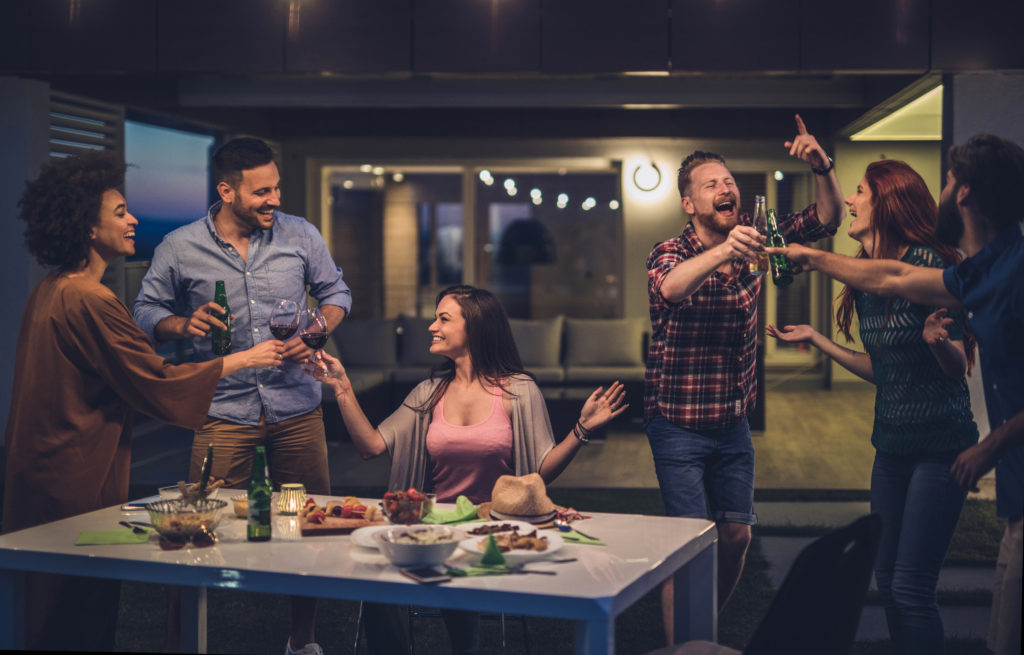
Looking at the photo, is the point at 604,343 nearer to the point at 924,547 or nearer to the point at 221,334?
the point at 221,334

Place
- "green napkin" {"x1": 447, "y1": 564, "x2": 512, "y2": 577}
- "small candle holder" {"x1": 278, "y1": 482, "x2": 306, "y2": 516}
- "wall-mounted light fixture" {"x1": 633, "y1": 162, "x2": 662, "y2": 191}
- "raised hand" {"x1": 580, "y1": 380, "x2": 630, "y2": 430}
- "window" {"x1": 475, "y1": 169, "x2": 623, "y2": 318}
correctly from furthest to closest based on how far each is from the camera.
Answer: "window" {"x1": 475, "y1": 169, "x2": 623, "y2": 318} → "wall-mounted light fixture" {"x1": 633, "y1": 162, "x2": 662, "y2": 191} → "raised hand" {"x1": 580, "y1": 380, "x2": 630, "y2": 430} → "small candle holder" {"x1": 278, "y1": 482, "x2": 306, "y2": 516} → "green napkin" {"x1": 447, "y1": 564, "x2": 512, "y2": 577}

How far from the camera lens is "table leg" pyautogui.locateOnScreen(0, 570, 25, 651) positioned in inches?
88.3

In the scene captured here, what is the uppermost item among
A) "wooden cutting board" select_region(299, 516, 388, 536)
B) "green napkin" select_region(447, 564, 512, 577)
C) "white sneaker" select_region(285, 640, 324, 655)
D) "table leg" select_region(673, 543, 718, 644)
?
"wooden cutting board" select_region(299, 516, 388, 536)

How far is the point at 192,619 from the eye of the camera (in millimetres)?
2662

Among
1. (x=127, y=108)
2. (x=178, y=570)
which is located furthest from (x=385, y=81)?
(x=178, y=570)

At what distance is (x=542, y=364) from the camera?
8.91 metres

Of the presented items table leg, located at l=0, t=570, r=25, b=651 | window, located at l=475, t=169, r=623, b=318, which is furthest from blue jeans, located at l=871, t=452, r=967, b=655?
window, located at l=475, t=169, r=623, b=318

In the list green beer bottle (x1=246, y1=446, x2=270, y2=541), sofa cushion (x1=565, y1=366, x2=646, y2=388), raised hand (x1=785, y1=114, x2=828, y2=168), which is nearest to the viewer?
green beer bottle (x1=246, y1=446, x2=270, y2=541)

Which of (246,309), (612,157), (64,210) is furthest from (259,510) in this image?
(612,157)

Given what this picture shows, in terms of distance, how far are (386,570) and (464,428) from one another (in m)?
1.04

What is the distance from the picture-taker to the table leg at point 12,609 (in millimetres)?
2242

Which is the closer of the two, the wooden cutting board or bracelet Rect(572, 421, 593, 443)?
the wooden cutting board

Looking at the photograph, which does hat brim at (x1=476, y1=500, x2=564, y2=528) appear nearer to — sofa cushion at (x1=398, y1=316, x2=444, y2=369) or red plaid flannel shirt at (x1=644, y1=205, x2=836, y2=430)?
red plaid flannel shirt at (x1=644, y1=205, x2=836, y2=430)

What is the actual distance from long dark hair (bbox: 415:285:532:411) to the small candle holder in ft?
2.21
